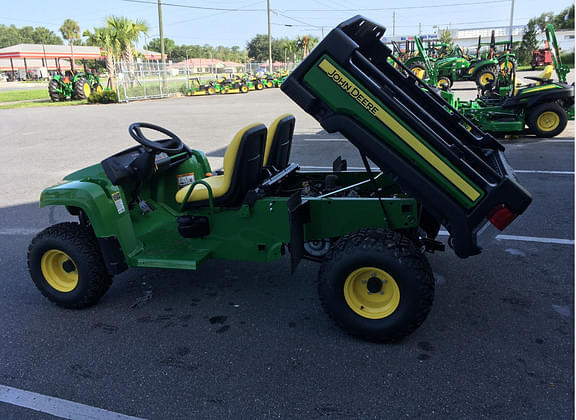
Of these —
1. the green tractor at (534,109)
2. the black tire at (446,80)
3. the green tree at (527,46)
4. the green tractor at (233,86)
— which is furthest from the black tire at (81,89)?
the green tree at (527,46)

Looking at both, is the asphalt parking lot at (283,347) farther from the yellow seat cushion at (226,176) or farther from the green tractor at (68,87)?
the green tractor at (68,87)

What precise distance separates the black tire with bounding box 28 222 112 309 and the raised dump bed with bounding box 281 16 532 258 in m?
2.03

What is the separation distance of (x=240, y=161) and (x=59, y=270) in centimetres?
179

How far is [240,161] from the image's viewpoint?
364cm

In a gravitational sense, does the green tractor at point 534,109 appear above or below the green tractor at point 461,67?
below

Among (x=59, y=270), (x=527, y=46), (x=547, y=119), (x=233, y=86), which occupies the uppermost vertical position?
(x=527, y=46)

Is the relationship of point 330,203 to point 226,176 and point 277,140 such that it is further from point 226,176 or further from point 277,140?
point 277,140

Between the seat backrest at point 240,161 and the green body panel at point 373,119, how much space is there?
778 millimetres

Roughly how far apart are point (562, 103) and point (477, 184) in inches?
376

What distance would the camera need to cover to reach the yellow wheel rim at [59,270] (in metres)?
3.86

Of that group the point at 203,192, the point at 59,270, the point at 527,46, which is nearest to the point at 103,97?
the point at 59,270

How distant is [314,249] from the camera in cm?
436

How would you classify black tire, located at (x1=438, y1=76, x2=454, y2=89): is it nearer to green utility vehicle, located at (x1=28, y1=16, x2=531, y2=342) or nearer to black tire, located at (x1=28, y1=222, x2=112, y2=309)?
green utility vehicle, located at (x1=28, y1=16, x2=531, y2=342)

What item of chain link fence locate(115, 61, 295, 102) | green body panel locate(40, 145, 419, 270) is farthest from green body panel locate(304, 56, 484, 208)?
chain link fence locate(115, 61, 295, 102)
